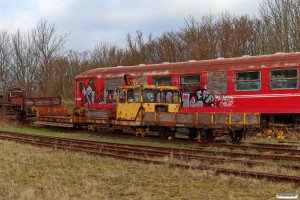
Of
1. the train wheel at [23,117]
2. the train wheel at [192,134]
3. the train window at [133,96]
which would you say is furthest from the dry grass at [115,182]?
the train wheel at [23,117]

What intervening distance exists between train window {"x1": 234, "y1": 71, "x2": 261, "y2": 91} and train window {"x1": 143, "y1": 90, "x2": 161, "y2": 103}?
11.7 ft

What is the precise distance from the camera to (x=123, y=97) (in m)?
15.1

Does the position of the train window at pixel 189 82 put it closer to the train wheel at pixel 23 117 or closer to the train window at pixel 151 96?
the train window at pixel 151 96

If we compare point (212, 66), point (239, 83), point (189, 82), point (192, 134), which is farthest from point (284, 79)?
point (192, 134)

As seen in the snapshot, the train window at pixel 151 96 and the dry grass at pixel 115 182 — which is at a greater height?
the train window at pixel 151 96

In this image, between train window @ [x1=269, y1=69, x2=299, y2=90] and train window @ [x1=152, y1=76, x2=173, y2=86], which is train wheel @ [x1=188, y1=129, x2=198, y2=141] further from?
train window @ [x1=152, y1=76, x2=173, y2=86]

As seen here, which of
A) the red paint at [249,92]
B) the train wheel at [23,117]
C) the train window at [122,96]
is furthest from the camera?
the train wheel at [23,117]

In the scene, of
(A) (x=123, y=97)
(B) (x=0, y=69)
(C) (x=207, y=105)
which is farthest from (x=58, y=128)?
(B) (x=0, y=69)

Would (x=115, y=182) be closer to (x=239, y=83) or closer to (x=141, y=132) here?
(x=141, y=132)

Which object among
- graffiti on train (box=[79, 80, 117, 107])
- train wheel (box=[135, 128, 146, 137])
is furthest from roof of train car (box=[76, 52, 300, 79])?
train wheel (box=[135, 128, 146, 137])

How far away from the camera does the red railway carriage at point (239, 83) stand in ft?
46.5

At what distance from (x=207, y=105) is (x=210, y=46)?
1554 cm

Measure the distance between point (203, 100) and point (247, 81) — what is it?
2.22 metres

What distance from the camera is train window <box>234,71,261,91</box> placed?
14.9 m
